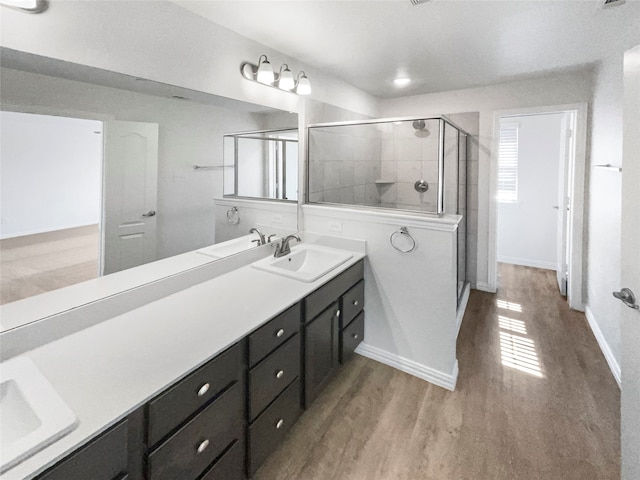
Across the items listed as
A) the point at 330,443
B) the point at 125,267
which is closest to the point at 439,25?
the point at 125,267

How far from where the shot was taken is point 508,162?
4633 millimetres

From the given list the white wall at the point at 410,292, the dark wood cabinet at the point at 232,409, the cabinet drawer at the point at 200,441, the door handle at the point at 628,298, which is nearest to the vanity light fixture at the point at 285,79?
the white wall at the point at 410,292

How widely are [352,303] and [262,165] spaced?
1.13 meters

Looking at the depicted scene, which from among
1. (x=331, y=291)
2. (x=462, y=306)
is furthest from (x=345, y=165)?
(x=462, y=306)

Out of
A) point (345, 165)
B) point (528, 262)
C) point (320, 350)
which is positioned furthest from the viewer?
point (528, 262)

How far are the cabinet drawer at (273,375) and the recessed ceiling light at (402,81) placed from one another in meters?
2.75

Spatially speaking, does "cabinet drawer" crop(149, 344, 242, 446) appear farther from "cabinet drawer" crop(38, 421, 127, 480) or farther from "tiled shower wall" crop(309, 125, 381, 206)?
"tiled shower wall" crop(309, 125, 381, 206)

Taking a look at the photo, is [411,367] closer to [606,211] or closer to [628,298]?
[628,298]

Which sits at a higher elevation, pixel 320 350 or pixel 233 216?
pixel 233 216

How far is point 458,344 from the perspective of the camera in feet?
8.87

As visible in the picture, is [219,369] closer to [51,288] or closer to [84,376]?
[84,376]

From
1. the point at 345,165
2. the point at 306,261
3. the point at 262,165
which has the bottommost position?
the point at 306,261

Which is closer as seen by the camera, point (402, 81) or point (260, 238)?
point (260, 238)

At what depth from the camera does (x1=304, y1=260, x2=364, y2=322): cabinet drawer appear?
1.70 m
